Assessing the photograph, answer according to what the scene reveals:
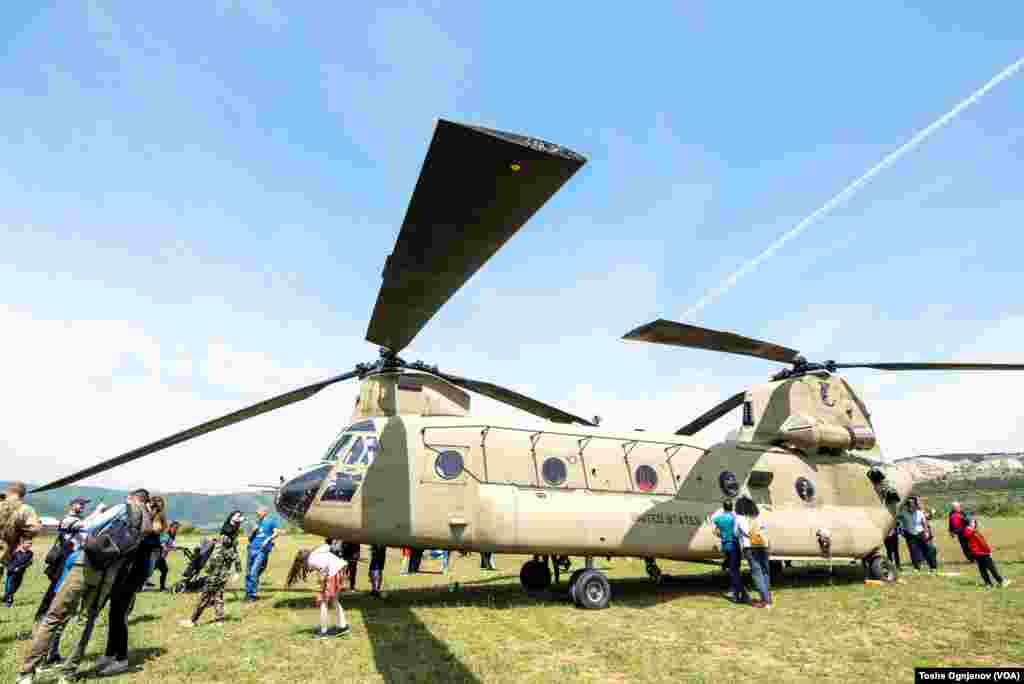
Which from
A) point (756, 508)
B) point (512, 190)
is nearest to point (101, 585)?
point (512, 190)

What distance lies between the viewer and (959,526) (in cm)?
1212

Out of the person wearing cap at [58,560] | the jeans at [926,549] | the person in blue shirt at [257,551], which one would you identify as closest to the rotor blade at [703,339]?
the jeans at [926,549]

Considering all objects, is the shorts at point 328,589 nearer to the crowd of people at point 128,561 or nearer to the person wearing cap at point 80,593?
the crowd of people at point 128,561

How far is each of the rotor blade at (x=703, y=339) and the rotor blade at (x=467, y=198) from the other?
598 cm

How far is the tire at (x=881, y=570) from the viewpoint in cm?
1325

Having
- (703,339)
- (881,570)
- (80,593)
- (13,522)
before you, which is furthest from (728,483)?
(13,522)

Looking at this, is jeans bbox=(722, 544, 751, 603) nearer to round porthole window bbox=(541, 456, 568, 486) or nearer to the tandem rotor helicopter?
the tandem rotor helicopter

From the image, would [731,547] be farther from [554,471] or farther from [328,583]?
[328,583]

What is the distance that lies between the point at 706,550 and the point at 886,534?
5858 millimetres

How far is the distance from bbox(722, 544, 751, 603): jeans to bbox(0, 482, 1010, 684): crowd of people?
19 millimetres

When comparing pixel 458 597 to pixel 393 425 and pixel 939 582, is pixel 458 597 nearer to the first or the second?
pixel 393 425

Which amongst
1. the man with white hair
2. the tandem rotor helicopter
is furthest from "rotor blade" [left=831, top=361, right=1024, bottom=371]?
the man with white hair

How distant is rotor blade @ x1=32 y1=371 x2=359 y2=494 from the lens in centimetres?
961

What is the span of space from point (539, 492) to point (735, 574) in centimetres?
425
